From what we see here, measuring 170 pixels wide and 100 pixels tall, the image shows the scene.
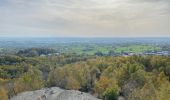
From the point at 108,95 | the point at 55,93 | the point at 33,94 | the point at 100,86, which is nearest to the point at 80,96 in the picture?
the point at 55,93

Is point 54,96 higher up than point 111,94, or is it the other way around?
point 54,96

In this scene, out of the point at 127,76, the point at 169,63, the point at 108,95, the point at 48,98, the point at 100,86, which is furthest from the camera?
the point at 169,63

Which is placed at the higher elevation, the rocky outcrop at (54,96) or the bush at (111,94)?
the rocky outcrop at (54,96)

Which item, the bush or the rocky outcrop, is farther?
the bush

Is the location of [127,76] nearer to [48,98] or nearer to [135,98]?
[135,98]

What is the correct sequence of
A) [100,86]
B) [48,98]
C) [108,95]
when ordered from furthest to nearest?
[100,86]
[108,95]
[48,98]

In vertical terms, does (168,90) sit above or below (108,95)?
above

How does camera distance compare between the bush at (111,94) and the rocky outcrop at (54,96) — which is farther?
the bush at (111,94)

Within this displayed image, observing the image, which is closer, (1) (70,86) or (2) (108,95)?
(2) (108,95)

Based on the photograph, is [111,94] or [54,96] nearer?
[54,96]

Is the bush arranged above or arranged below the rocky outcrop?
below

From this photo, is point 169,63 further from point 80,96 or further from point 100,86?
point 80,96
